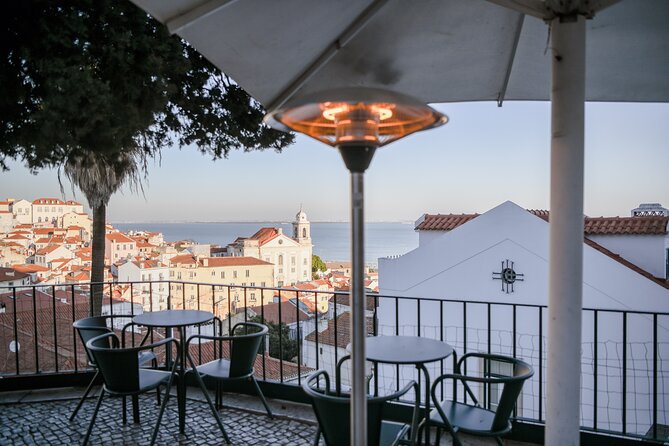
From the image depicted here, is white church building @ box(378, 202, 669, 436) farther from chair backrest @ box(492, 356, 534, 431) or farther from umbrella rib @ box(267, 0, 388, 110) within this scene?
umbrella rib @ box(267, 0, 388, 110)

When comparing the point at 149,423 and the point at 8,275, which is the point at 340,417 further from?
the point at 8,275

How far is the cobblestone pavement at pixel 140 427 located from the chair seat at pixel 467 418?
4.05ft

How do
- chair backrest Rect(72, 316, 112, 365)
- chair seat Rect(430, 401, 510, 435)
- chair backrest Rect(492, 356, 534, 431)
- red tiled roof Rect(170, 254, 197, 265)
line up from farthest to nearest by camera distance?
red tiled roof Rect(170, 254, 197, 265) < chair backrest Rect(72, 316, 112, 365) < chair seat Rect(430, 401, 510, 435) < chair backrest Rect(492, 356, 534, 431)

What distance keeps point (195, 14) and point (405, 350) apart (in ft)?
6.52

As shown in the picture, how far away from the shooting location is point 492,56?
117 inches

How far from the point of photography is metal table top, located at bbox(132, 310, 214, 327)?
3.55 metres

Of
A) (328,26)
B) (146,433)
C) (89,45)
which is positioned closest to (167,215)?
(89,45)

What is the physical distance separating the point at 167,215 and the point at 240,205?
12293 millimetres

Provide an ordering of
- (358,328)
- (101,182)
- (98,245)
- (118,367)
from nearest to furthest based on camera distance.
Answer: (358,328), (118,367), (101,182), (98,245)

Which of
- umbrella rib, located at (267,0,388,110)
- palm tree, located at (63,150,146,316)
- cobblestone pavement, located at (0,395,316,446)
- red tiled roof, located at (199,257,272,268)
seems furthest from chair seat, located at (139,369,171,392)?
red tiled roof, located at (199,257,272,268)

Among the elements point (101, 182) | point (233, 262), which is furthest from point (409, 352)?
point (233, 262)

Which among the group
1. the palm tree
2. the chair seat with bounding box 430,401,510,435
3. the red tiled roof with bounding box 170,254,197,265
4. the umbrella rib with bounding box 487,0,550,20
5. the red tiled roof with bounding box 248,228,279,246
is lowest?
the red tiled roof with bounding box 170,254,197,265

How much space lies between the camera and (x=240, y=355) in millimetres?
3473

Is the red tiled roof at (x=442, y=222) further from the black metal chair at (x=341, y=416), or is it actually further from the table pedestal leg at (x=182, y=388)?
the black metal chair at (x=341, y=416)
